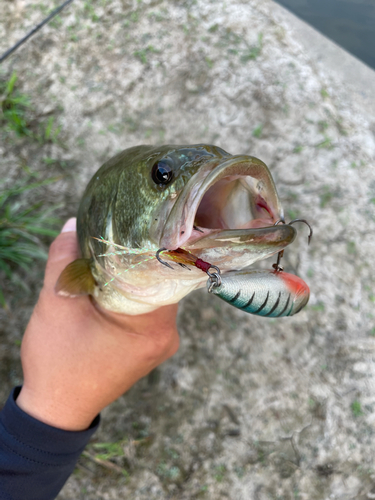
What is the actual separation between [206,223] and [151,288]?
0.30m

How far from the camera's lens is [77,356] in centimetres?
145

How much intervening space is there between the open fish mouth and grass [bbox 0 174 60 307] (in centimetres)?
159

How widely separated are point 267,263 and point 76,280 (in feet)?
4.52

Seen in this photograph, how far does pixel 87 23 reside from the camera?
2.58 meters

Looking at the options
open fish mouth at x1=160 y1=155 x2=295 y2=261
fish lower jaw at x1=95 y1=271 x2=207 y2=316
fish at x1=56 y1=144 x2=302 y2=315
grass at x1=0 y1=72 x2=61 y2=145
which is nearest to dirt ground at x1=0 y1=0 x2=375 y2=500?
grass at x1=0 y1=72 x2=61 y2=145

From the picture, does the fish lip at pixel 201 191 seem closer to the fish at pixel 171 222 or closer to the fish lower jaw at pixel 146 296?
the fish at pixel 171 222

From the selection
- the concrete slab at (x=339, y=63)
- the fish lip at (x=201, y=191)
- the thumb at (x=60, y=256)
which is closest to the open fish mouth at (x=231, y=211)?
the fish lip at (x=201, y=191)

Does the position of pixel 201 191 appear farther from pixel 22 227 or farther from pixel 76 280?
pixel 22 227

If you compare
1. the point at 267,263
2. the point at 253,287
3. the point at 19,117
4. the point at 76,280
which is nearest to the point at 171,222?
the point at 253,287

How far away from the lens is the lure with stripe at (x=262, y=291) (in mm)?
818

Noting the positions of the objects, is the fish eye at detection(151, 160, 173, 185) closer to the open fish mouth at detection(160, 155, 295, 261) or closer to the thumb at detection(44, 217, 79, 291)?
the open fish mouth at detection(160, 155, 295, 261)

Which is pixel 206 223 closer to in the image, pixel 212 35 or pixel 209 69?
pixel 209 69

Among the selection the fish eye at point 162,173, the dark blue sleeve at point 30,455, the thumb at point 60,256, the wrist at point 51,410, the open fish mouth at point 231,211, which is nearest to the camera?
the open fish mouth at point 231,211

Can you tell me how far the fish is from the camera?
82cm
